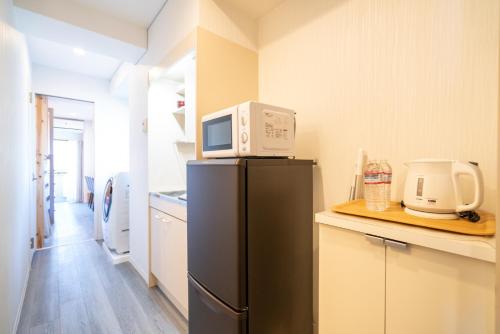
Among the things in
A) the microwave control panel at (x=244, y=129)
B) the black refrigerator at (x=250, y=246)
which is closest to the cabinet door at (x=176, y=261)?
the black refrigerator at (x=250, y=246)

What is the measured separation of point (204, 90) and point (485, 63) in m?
1.41

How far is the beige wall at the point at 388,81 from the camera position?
0.89 meters

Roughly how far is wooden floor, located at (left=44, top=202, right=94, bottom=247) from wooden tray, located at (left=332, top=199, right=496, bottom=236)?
4164 millimetres

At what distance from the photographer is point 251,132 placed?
3.49 feet

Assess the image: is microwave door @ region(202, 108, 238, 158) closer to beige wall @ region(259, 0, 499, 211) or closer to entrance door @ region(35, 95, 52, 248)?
beige wall @ region(259, 0, 499, 211)

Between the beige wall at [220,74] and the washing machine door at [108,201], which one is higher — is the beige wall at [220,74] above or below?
above

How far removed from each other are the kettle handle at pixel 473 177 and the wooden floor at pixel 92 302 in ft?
6.08

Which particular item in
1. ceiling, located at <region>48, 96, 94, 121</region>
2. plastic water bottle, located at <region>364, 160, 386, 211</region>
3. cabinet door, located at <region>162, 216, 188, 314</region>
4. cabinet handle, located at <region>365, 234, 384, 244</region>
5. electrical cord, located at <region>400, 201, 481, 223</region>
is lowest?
cabinet door, located at <region>162, 216, 188, 314</region>

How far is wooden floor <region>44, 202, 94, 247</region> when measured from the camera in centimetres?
345

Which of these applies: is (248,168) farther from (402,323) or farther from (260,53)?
(260,53)

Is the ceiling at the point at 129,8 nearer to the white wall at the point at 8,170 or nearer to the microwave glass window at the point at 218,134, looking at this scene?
the white wall at the point at 8,170

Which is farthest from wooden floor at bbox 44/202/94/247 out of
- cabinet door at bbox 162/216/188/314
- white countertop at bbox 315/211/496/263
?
white countertop at bbox 315/211/496/263

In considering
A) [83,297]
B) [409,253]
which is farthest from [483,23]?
[83,297]

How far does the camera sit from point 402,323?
73cm
